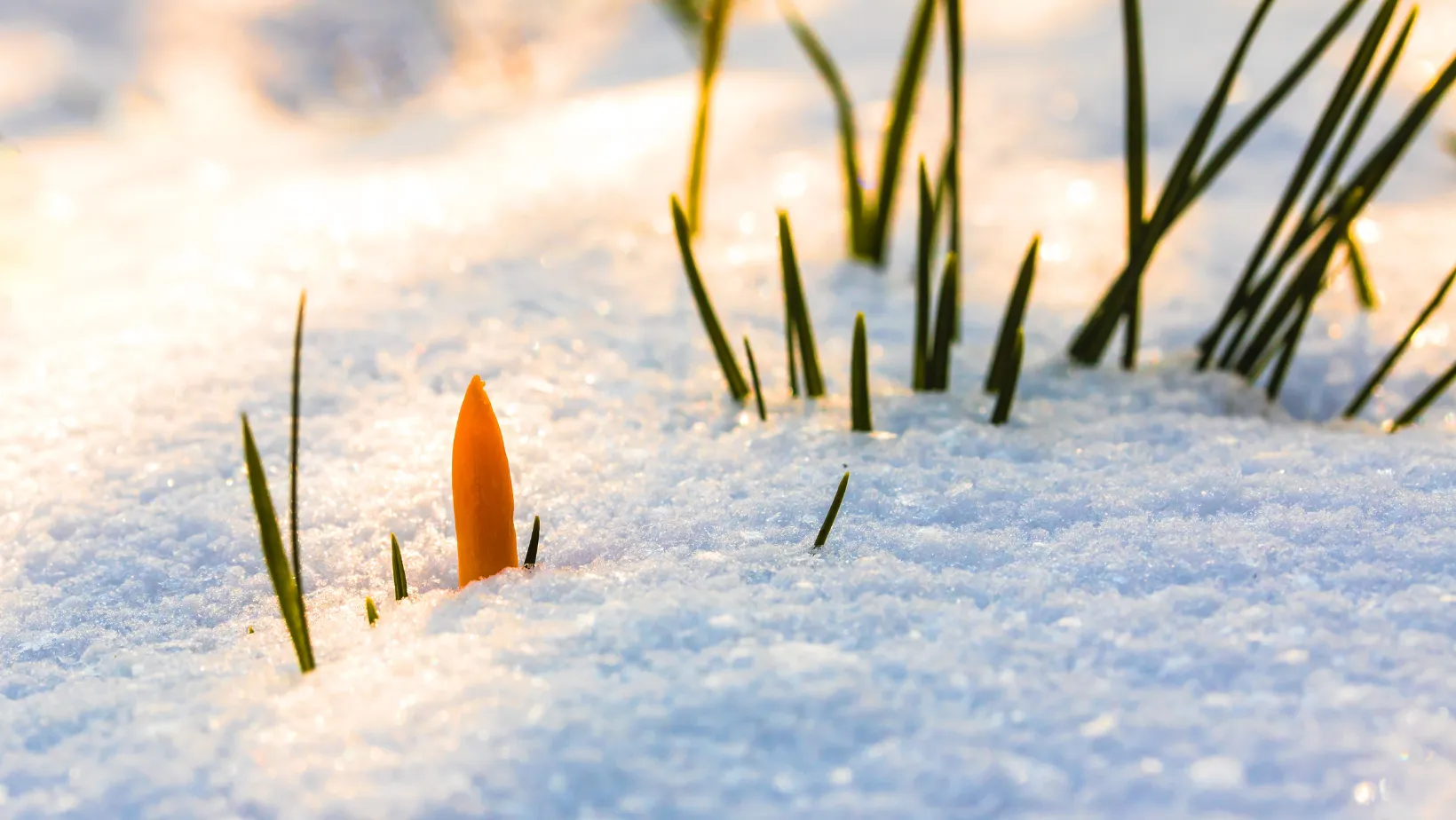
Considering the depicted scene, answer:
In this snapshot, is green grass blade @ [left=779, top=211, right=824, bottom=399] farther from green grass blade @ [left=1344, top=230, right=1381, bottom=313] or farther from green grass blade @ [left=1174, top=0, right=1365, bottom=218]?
green grass blade @ [left=1344, top=230, right=1381, bottom=313]

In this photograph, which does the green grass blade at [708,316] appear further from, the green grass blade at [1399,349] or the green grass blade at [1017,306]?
the green grass blade at [1399,349]

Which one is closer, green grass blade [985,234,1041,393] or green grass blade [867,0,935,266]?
green grass blade [985,234,1041,393]

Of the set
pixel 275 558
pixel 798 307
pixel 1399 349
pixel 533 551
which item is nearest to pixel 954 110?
pixel 798 307

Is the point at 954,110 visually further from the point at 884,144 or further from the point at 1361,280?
the point at 1361,280

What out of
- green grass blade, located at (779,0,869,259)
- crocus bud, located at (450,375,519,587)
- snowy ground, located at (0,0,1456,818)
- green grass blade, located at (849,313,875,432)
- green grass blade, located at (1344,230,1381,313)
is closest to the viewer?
snowy ground, located at (0,0,1456,818)

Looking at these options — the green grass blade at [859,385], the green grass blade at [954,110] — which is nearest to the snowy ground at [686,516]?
the green grass blade at [859,385]

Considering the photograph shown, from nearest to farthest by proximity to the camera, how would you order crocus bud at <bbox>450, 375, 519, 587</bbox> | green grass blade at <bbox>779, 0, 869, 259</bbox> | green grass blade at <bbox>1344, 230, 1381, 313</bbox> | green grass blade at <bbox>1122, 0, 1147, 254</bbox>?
crocus bud at <bbox>450, 375, 519, 587</bbox> → green grass blade at <bbox>1122, 0, 1147, 254</bbox> → green grass blade at <bbox>1344, 230, 1381, 313</bbox> → green grass blade at <bbox>779, 0, 869, 259</bbox>

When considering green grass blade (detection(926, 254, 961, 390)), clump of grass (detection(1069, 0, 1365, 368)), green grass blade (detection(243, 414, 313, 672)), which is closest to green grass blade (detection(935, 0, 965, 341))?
green grass blade (detection(926, 254, 961, 390))
